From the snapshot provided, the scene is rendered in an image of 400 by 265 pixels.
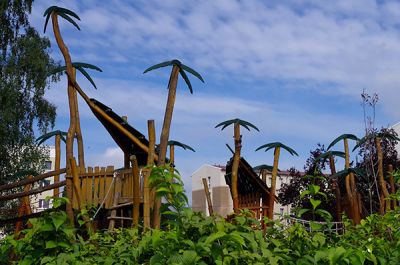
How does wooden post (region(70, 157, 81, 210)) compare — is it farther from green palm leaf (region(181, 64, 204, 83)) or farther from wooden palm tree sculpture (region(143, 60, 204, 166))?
green palm leaf (region(181, 64, 204, 83))

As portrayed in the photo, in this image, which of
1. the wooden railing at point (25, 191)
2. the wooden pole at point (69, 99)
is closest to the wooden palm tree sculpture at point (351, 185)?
the wooden pole at point (69, 99)

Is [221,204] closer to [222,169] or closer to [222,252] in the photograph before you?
[222,169]

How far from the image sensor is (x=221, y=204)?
81.0ft

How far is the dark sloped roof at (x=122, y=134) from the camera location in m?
11.6

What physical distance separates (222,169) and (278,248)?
3121cm

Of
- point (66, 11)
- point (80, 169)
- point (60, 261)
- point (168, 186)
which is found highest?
point (66, 11)

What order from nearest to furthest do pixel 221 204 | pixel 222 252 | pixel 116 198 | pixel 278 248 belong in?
pixel 222 252
pixel 278 248
pixel 116 198
pixel 221 204

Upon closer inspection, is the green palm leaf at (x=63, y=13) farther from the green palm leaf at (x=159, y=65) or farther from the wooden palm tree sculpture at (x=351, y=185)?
the wooden palm tree sculpture at (x=351, y=185)

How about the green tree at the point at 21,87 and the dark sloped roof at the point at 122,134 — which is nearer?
the dark sloped roof at the point at 122,134

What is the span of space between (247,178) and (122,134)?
3.65m

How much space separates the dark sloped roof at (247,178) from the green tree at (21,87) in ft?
30.6

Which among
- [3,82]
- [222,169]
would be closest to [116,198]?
[3,82]

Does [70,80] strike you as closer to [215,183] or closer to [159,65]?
[159,65]

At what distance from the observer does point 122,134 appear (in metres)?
12.3
